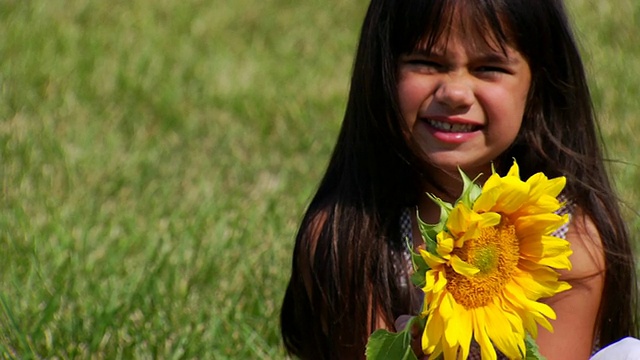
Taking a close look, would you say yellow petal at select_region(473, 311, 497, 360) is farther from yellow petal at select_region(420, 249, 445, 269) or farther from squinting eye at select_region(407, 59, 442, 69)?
squinting eye at select_region(407, 59, 442, 69)

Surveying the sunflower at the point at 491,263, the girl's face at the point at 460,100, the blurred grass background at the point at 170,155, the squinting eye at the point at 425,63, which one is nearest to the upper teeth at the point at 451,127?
the girl's face at the point at 460,100

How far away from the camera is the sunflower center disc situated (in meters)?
1.80

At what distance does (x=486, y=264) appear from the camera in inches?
71.9

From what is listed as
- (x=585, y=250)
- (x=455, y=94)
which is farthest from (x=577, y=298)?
(x=455, y=94)

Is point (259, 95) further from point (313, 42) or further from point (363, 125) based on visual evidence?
point (363, 125)

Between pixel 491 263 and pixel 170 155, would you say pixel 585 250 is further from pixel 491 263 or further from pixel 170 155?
pixel 170 155

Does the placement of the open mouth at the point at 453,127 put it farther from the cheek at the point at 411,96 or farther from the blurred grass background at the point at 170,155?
the blurred grass background at the point at 170,155

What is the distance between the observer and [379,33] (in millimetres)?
2387

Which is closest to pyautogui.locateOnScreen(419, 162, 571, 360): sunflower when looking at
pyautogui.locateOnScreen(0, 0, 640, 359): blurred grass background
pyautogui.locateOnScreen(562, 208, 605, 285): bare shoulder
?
pyautogui.locateOnScreen(562, 208, 605, 285): bare shoulder

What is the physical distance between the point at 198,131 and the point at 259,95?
36 centimetres

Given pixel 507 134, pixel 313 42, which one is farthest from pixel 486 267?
pixel 313 42

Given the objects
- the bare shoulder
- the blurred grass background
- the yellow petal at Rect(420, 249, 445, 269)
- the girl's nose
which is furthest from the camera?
the blurred grass background

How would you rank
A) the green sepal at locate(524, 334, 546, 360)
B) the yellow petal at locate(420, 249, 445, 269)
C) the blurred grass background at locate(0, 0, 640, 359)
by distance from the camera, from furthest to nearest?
the blurred grass background at locate(0, 0, 640, 359) → the green sepal at locate(524, 334, 546, 360) → the yellow petal at locate(420, 249, 445, 269)

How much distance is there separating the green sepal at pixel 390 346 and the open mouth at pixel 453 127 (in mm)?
521
